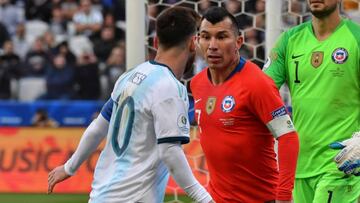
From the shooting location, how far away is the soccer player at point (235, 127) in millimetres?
4715

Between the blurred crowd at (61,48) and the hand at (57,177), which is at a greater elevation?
the hand at (57,177)

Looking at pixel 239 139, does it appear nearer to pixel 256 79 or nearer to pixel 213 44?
pixel 256 79

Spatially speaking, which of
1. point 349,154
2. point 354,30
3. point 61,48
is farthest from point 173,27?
point 61,48

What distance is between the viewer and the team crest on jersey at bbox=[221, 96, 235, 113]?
4.79m

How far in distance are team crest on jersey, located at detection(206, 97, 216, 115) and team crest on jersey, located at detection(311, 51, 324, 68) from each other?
0.91 m

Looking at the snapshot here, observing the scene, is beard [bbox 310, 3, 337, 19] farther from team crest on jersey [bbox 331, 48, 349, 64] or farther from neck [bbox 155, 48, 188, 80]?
neck [bbox 155, 48, 188, 80]

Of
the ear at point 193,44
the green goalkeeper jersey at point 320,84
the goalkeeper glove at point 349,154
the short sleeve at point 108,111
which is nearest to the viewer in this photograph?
the ear at point 193,44

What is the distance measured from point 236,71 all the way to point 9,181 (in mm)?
6374

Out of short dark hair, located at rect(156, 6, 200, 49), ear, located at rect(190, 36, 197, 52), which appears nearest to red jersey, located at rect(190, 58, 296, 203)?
ear, located at rect(190, 36, 197, 52)

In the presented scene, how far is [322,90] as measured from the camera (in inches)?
216

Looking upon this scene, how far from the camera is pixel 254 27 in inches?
400

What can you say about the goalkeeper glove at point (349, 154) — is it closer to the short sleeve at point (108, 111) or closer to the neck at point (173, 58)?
the neck at point (173, 58)

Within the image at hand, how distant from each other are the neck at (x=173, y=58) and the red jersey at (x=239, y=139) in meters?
0.48

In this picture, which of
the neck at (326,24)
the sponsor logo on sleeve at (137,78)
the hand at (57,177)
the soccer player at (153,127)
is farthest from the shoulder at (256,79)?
the hand at (57,177)
